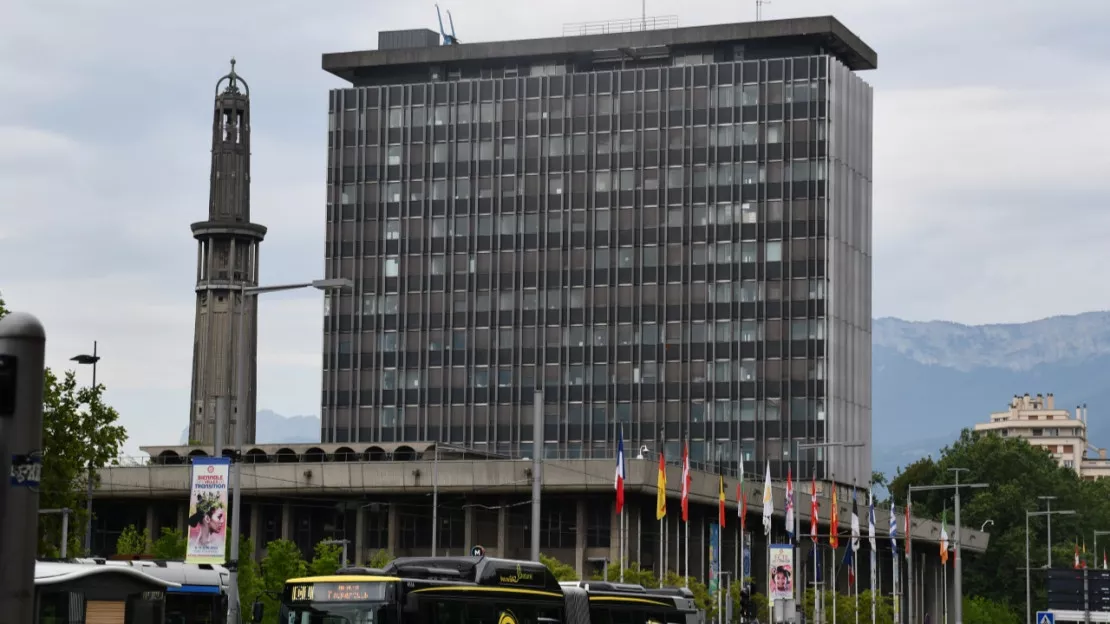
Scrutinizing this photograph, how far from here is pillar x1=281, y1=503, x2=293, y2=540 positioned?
113681 millimetres

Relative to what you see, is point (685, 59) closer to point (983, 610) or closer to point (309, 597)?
point (983, 610)

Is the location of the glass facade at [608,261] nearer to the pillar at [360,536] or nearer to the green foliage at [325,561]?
the pillar at [360,536]

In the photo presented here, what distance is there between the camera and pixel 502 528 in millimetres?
108250

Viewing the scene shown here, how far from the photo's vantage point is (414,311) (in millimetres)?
153750

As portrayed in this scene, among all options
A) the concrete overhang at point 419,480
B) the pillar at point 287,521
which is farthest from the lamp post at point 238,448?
the pillar at point 287,521

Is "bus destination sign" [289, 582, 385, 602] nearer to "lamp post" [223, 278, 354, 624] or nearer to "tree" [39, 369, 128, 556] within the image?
"lamp post" [223, 278, 354, 624]

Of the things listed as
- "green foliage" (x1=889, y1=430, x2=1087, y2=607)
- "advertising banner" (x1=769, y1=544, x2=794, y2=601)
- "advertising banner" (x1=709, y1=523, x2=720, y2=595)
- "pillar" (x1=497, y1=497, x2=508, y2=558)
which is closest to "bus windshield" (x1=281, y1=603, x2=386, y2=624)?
"advertising banner" (x1=769, y1=544, x2=794, y2=601)

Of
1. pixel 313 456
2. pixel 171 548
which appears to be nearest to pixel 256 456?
pixel 313 456

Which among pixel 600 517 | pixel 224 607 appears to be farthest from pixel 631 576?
pixel 224 607

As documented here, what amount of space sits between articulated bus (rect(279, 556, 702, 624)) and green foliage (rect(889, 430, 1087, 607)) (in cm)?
12297

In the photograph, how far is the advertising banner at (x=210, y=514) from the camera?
31953mm

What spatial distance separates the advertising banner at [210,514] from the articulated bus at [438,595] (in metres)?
1.84

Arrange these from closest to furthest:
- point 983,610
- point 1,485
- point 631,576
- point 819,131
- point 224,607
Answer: point 1,485 → point 224,607 → point 631,576 → point 983,610 → point 819,131

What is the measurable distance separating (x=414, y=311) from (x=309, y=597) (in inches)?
4873
